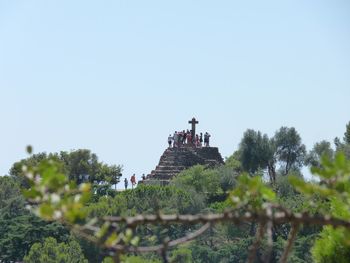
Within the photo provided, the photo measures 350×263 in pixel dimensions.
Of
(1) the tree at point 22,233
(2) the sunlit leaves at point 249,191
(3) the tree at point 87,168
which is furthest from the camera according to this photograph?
(3) the tree at point 87,168

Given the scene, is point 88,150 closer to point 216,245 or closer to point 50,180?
point 216,245

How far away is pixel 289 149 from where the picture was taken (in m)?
88.1

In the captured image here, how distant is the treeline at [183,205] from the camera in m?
63.0

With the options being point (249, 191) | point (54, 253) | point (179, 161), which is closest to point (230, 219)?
point (249, 191)

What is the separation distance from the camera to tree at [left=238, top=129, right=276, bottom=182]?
280 ft

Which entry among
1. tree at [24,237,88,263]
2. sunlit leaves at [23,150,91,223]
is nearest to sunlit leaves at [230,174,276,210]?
sunlit leaves at [23,150,91,223]

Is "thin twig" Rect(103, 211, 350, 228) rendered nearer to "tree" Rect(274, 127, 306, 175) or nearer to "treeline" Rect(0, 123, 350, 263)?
"treeline" Rect(0, 123, 350, 263)

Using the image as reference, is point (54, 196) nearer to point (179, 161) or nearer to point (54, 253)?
point (54, 253)

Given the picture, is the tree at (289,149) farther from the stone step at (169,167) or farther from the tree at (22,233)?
the tree at (22,233)

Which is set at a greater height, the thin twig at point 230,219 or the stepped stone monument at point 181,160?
the stepped stone monument at point 181,160

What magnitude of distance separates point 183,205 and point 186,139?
52.8 ft

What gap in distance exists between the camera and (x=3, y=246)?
231ft

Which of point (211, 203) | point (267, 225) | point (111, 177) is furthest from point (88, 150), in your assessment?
point (267, 225)

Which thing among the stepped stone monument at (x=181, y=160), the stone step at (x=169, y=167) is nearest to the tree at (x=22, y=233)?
the stepped stone monument at (x=181, y=160)
